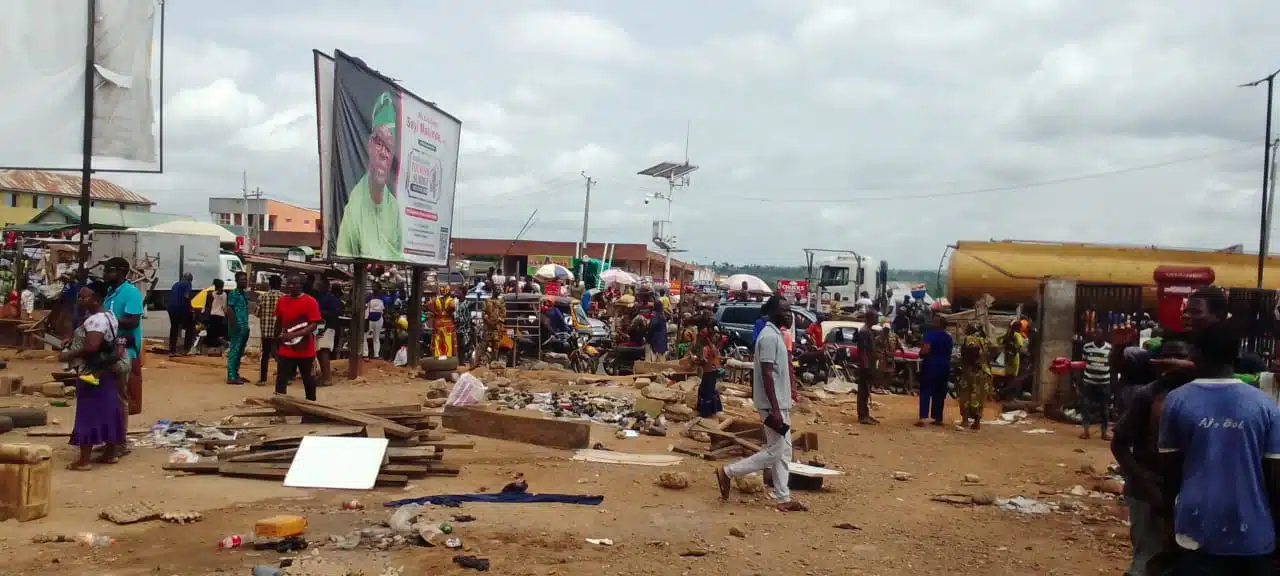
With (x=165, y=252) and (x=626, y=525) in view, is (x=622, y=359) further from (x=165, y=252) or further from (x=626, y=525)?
(x=626, y=525)

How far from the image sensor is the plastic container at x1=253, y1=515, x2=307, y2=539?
6.09 m

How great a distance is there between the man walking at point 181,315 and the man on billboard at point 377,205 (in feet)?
14.3

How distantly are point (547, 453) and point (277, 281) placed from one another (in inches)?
225

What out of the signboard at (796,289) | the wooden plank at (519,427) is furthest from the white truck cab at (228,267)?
the signboard at (796,289)

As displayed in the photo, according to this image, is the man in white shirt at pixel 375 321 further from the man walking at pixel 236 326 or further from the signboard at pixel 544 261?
the signboard at pixel 544 261

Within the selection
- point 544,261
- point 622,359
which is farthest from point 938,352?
point 544,261

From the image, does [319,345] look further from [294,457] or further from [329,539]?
[329,539]

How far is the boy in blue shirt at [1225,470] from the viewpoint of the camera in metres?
3.70

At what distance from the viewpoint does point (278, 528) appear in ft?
20.0

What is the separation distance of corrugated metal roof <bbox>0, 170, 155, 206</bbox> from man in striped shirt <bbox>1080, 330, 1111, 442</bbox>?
53.6m

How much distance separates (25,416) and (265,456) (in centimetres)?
367

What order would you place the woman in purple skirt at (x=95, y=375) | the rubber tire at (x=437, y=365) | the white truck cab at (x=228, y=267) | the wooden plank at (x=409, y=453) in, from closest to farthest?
the woman in purple skirt at (x=95, y=375)
the wooden plank at (x=409, y=453)
the rubber tire at (x=437, y=365)
the white truck cab at (x=228, y=267)

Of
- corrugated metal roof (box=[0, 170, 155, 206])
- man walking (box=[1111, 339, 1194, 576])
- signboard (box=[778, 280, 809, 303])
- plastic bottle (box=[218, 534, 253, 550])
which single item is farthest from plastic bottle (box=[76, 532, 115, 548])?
corrugated metal roof (box=[0, 170, 155, 206])

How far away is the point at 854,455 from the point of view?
11414 mm
